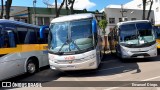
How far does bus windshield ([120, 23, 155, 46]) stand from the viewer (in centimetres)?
1491

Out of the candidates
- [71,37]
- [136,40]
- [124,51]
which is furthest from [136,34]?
[71,37]

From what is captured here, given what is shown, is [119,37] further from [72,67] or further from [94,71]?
[72,67]

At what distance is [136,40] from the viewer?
14.9 meters

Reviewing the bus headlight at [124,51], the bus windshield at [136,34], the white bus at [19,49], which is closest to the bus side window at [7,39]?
the white bus at [19,49]

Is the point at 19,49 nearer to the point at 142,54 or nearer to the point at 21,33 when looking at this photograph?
the point at 21,33

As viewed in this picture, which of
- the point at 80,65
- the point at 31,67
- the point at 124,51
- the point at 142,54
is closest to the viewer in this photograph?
the point at 80,65

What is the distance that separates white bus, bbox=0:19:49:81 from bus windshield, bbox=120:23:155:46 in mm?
4770

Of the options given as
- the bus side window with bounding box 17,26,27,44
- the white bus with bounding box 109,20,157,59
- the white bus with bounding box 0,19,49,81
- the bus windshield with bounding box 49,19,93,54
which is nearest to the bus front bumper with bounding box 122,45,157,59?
the white bus with bounding box 109,20,157,59

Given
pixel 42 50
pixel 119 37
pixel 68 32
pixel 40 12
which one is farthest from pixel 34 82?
pixel 40 12

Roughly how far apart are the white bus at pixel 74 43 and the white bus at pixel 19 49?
1416 millimetres

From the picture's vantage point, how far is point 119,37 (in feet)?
51.1

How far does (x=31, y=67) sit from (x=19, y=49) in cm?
163

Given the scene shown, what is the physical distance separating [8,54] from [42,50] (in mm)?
3692

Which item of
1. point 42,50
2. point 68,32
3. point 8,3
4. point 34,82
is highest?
point 8,3
